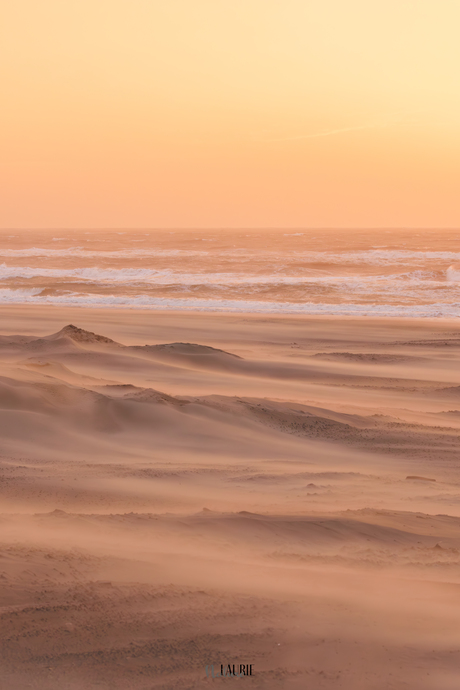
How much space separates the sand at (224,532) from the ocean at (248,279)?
1122cm

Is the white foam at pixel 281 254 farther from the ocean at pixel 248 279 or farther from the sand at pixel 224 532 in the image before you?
the sand at pixel 224 532

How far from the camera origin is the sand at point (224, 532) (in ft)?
6.05

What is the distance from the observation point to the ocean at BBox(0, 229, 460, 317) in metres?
18.2

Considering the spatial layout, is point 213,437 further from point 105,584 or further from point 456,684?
point 456,684

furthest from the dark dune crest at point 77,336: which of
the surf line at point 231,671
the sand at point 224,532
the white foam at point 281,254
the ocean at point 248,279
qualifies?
the white foam at point 281,254

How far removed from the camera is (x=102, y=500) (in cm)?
332

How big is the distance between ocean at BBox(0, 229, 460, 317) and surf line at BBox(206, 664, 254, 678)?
14.5m

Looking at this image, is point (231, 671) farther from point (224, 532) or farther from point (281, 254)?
point (281, 254)

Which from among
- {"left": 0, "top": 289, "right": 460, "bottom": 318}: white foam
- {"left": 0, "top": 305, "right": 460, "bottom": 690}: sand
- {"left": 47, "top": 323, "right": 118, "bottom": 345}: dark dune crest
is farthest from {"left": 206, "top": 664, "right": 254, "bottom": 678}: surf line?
{"left": 0, "top": 289, "right": 460, "bottom": 318}: white foam

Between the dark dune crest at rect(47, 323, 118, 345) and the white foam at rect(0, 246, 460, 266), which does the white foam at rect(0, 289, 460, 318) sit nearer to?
the dark dune crest at rect(47, 323, 118, 345)

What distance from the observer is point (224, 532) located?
285 cm

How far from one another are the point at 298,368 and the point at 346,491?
4539mm

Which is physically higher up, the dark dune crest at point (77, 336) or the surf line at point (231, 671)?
the dark dune crest at point (77, 336)

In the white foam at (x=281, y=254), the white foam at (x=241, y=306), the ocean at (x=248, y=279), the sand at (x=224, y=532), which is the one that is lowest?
the sand at (x=224, y=532)
